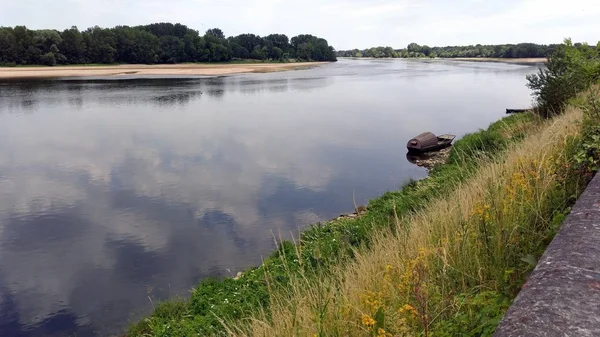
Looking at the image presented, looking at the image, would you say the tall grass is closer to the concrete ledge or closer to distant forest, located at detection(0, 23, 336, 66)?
the concrete ledge

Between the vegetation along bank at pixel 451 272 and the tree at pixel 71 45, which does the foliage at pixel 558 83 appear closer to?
the vegetation along bank at pixel 451 272

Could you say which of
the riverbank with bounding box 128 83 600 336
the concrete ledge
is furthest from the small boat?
the concrete ledge

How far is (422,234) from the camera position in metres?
5.27

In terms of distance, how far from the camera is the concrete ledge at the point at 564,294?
1.88 meters

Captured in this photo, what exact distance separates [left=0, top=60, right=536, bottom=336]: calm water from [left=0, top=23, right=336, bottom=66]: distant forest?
64.9m

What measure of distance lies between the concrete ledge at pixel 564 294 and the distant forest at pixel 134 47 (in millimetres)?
105679

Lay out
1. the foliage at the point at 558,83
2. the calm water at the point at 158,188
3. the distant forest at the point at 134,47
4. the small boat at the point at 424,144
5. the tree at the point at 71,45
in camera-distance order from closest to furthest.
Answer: the calm water at the point at 158,188 < the foliage at the point at 558,83 < the small boat at the point at 424,144 < the distant forest at the point at 134,47 < the tree at the point at 71,45

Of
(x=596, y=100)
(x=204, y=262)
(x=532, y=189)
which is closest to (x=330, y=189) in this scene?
(x=204, y=262)

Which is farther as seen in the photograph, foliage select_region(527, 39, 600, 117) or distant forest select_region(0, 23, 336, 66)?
distant forest select_region(0, 23, 336, 66)

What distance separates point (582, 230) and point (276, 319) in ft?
8.48

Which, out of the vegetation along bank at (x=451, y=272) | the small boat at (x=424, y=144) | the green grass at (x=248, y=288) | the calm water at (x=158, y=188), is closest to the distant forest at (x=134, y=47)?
the calm water at (x=158, y=188)

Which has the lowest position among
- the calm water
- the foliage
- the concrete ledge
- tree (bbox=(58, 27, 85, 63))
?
the calm water

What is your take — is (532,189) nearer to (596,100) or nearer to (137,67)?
(596,100)

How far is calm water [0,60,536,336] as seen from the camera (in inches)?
392
